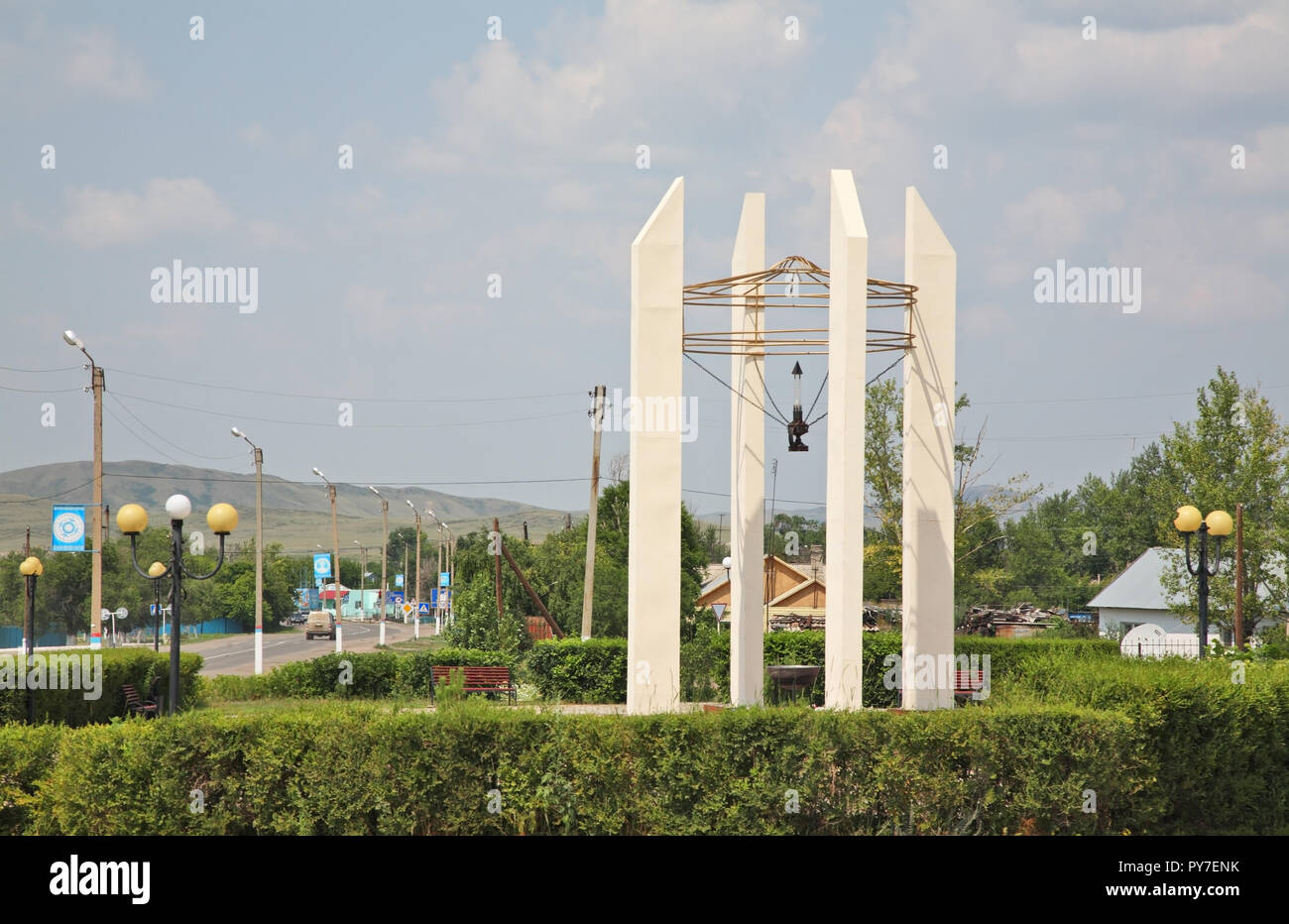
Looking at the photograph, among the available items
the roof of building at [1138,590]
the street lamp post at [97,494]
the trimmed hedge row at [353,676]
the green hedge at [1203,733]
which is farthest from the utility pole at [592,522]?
the roof of building at [1138,590]

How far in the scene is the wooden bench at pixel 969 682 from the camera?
61.1ft

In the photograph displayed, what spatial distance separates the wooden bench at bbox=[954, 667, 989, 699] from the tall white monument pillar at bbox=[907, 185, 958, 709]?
4.95 m

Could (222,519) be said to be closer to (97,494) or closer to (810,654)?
(810,654)

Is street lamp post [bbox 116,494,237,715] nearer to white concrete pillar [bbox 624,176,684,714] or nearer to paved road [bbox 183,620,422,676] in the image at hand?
white concrete pillar [bbox 624,176,684,714]

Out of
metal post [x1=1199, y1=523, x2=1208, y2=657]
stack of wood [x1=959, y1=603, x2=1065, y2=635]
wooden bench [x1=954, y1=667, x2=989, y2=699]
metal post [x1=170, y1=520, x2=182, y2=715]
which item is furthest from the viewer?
stack of wood [x1=959, y1=603, x2=1065, y2=635]

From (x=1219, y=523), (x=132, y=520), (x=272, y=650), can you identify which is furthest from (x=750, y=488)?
(x=272, y=650)

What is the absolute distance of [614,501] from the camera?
4022 centimetres

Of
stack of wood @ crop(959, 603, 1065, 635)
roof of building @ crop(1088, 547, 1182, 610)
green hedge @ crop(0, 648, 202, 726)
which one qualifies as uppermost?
green hedge @ crop(0, 648, 202, 726)

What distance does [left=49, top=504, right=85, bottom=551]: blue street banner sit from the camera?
2781 cm

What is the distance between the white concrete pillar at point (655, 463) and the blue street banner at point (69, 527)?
20.5 metres

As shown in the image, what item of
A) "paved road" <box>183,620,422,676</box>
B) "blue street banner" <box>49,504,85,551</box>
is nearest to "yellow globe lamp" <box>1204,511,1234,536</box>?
"blue street banner" <box>49,504,85,551</box>

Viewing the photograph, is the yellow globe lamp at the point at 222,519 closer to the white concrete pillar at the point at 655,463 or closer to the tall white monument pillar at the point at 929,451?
the white concrete pillar at the point at 655,463

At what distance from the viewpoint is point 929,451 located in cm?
1390

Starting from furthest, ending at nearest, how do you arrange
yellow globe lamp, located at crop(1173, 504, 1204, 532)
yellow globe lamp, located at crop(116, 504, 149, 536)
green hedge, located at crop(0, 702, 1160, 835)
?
yellow globe lamp, located at crop(1173, 504, 1204, 532) < yellow globe lamp, located at crop(116, 504, 149, 536) < green hedge, located at crop(0, 702, 1160, 835)
